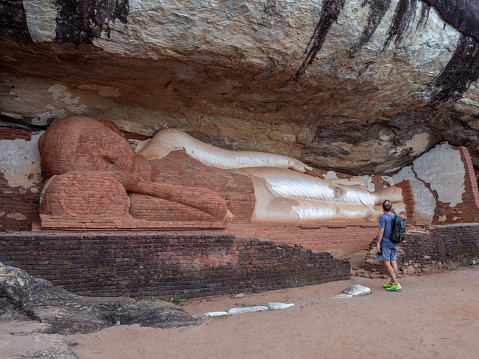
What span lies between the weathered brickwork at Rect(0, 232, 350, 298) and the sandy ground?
0.88ft

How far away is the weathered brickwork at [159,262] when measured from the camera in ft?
12.5

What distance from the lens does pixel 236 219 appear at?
24.2ft

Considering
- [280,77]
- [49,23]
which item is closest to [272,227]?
[280,77]

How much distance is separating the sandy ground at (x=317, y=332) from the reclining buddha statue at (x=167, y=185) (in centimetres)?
189

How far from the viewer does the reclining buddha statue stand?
523 cm

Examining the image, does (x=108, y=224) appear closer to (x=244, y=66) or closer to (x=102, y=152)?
(x=102, y=152)

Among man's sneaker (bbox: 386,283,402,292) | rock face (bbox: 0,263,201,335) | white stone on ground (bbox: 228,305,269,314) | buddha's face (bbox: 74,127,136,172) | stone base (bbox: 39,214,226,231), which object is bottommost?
white stone on ground (bbox: 228,305,269,314)

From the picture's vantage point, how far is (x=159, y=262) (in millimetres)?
4324

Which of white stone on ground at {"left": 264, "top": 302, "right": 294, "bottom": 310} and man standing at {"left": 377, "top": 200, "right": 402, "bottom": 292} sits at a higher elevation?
man standing at {"left": 377, "top": 200, "right": 402, "bottom": 292}

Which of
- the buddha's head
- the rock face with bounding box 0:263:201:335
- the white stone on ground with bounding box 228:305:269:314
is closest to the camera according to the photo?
the rock face with bounding box 0:263:201:335

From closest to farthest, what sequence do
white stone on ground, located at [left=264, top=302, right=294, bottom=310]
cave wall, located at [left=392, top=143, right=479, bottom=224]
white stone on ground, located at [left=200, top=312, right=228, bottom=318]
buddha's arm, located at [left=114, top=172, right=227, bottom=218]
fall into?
white stone on ground, located at [left=200, top=312, right=228, bottom=318], white stone on ground, located at [left=264, top=302, right=294, bottom=310], buddha's arm, located at [left=114, top=172, right=227, bottom=218], cave wall, located at [left=392, top=143, right=479, bottom=224]

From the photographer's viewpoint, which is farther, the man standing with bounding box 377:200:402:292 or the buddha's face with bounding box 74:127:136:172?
the buddha's face with bounding box 74:127:136:172

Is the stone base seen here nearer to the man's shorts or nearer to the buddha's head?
the buddha's head

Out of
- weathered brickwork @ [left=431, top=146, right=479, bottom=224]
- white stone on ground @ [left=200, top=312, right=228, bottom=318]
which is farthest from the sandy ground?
weathered brickwork @ [left=431, top=146, right=479, bottom=224]
